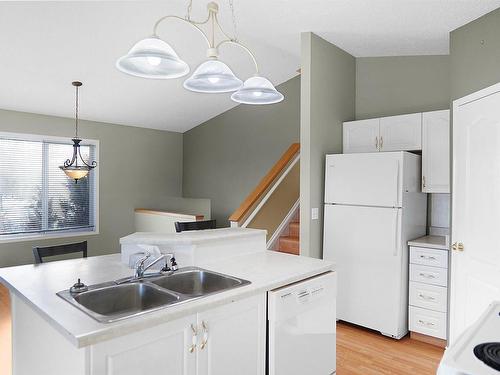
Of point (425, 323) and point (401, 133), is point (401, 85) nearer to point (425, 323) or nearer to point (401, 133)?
point (401, 133)

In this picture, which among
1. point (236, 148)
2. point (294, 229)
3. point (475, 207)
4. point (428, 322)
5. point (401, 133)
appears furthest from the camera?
point (236, 148)

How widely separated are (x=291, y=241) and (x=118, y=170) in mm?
3243

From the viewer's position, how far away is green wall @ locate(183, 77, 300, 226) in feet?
18.4

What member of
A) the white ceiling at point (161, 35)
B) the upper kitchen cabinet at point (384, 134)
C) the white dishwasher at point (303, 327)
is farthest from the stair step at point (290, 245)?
the white ceiling at point (161, 35)

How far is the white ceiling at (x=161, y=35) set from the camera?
9.89 feet

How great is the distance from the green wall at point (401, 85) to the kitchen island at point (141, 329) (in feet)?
8.15

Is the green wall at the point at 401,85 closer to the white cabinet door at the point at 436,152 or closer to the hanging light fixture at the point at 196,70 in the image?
the white cabinet door at the point at 436,152

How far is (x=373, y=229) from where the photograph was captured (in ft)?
11.1

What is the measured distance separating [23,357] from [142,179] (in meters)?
4.74

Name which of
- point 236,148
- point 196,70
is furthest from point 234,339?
point 236,148

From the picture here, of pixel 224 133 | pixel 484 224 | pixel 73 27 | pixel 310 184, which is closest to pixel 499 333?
pixel 484 224

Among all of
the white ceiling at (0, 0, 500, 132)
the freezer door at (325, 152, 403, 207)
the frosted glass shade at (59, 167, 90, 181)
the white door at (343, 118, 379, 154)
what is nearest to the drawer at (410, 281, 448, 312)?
the freezer door at (325, 152, 403, 207)

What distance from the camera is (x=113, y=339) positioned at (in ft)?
4.29

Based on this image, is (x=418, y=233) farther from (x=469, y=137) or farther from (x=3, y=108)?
(x=3, y=108)
